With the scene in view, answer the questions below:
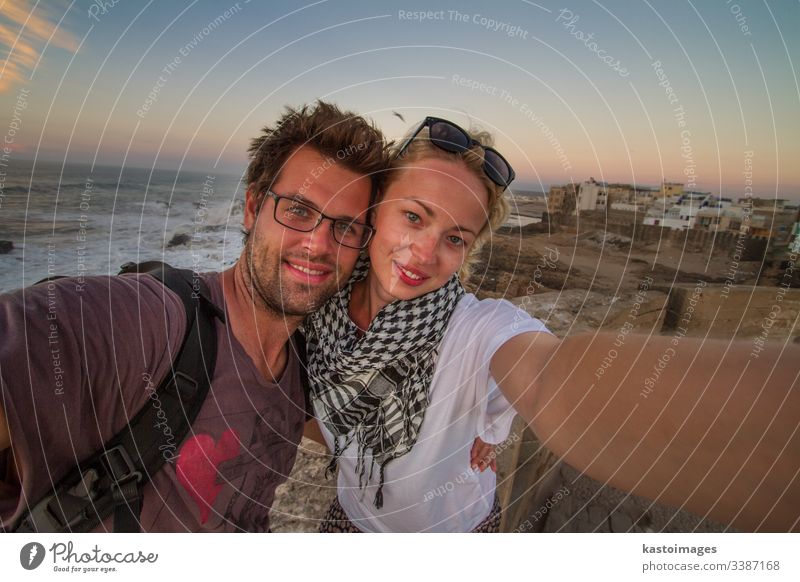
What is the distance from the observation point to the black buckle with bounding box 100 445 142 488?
0.69 meters

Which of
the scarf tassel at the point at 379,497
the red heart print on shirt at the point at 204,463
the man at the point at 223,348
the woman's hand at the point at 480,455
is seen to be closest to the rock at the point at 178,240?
the man at the point at 223,348

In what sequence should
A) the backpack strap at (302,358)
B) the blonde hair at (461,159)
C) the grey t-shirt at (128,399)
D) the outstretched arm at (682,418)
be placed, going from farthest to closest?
the backpack strap at (302,358), the blonde hair at (461,159), the grey t-shirt at (128,399), the outstretched arm at (682,418)

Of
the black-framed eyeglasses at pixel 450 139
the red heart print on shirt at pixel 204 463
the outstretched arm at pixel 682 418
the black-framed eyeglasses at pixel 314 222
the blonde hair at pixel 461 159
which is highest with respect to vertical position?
the black-framed eyeglasses at pixel 450 139

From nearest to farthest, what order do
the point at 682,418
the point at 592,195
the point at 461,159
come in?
the point at 682,418 → the point at 461,159 → the point at 592,195

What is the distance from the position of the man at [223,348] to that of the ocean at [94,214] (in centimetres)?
12

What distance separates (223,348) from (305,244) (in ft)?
0.82

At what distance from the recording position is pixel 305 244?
0.83 metres

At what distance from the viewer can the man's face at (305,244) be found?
0.82 metres

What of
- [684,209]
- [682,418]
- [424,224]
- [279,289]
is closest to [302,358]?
[279,289]

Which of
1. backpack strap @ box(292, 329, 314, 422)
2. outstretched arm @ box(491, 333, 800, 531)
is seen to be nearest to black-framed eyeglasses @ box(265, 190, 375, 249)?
backpack strap @ box(292, 329, 314, 422)

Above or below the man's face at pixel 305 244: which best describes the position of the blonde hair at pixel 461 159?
above

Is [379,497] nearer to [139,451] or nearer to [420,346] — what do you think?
[420,346]

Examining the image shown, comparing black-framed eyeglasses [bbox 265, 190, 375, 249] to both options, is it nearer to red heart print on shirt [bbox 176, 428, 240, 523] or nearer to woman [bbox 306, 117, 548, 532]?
woman [bbox 306, 117, 548, 532]

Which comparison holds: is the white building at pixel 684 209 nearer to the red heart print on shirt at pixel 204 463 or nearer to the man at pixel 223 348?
the man at pixel 223 348
